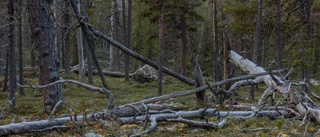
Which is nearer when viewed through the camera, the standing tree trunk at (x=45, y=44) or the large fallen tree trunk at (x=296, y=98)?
the large fallen tree trunk at (x=296, y=98)

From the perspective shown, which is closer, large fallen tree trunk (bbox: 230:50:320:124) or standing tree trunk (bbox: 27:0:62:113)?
large fallen tree trunk (bbox: 230:50:320:124)

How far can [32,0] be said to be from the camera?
709 centimetres

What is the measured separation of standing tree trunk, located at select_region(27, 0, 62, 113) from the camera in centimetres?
712

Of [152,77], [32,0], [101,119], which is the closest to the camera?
[101,119]

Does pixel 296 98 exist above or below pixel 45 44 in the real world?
below

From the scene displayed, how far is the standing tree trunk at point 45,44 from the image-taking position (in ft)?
23.4

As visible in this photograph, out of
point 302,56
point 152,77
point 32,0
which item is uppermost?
point 32,0

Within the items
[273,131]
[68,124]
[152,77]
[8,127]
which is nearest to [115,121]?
[68,124]

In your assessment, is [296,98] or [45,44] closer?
[296,98]

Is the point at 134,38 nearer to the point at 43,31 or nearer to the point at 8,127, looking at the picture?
the point at 43,31

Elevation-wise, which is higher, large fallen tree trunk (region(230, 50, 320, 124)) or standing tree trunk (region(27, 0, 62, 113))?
standing tree trunk (region(27, 0, 62, 113))

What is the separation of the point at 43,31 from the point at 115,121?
2843 mm

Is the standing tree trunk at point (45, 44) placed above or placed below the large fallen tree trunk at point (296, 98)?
above

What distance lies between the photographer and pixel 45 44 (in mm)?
7238
